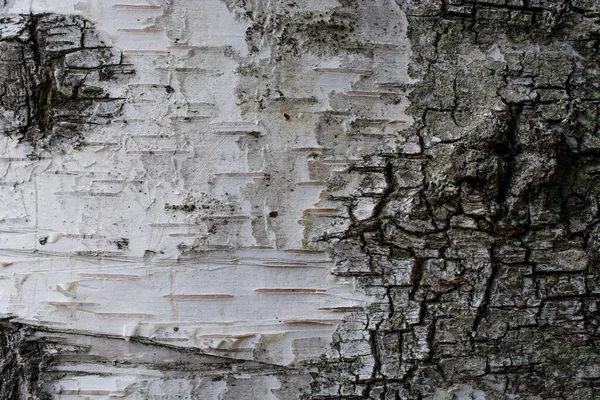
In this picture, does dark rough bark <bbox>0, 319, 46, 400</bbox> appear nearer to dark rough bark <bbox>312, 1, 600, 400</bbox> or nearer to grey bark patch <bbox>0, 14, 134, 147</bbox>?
grey bark patch <bbox>0, 14, 134, 147</bbox>

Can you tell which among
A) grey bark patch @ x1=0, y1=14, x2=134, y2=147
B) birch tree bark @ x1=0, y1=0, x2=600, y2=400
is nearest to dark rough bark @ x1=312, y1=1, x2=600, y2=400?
birch tree bark @ x1=0, y1=0, x2=600, y2=400

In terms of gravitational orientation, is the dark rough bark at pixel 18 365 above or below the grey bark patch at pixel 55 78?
below

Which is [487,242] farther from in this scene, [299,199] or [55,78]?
[55,78]

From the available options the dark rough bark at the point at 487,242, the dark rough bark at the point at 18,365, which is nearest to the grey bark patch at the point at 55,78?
the dark rough bark at the point at 18,365

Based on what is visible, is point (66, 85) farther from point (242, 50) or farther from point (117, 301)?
point (117, 301)

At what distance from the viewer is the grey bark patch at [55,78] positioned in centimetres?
139

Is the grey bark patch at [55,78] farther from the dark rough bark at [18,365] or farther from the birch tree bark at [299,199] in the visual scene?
the dark rough bark at [18,365]

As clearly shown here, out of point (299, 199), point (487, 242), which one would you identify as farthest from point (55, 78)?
point (487, 242)

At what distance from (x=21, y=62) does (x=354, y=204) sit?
1040mm

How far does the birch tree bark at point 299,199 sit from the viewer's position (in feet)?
4.62

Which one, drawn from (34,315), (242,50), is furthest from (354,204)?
(34,315)

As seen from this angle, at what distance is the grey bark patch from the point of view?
54.8 inches

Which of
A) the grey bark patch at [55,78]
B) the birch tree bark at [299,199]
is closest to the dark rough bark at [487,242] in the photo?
the birch tree bark at [299,199]

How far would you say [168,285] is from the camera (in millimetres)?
1426
